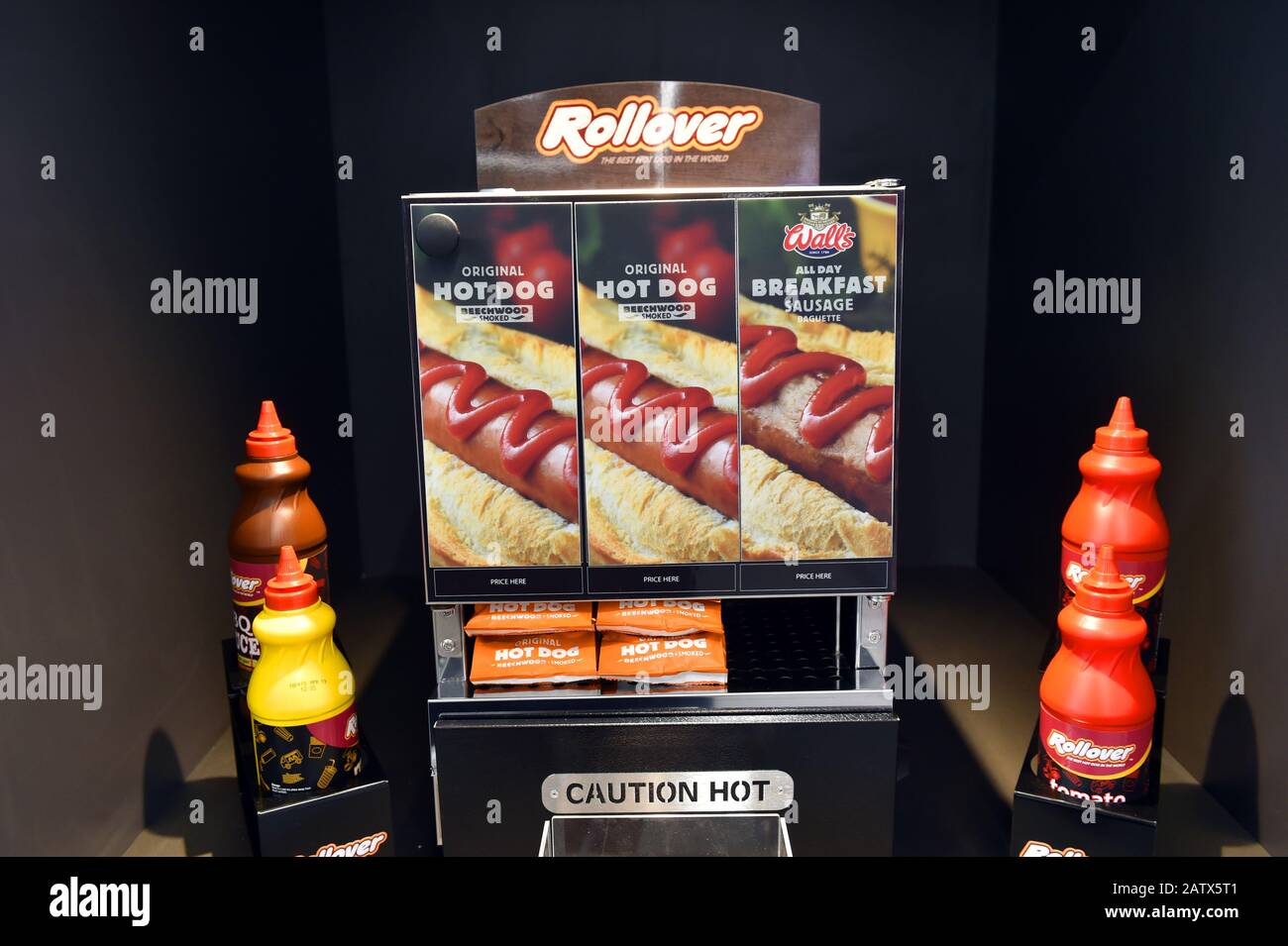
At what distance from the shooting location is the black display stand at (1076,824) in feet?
6.25

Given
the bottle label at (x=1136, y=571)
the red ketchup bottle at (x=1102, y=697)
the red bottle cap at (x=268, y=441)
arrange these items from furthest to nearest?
the red bottle cap at (x=268, y=441) → the bottle label at (x=1136, y=571) → the red ketchup bottle at (x=1102, y=697)

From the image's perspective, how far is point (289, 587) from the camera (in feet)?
6.52

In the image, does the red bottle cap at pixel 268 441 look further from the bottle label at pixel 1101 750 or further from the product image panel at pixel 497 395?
the bottle label at pixel 1101 750

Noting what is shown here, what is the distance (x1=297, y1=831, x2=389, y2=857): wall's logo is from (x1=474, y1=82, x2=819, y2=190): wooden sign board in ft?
4.45

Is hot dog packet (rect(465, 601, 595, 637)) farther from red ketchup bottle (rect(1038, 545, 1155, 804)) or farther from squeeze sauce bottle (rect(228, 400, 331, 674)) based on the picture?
red ketchup bottle (rect(1038, 545, 1155, 804))

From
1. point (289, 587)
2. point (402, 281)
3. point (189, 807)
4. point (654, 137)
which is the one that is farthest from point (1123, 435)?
point (402, 281)

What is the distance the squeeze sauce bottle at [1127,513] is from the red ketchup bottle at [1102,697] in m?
0.15

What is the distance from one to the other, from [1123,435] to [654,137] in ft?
3.65

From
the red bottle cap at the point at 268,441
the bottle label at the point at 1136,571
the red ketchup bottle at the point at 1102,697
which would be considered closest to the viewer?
the red ketchup bottle at the point at 1102,697

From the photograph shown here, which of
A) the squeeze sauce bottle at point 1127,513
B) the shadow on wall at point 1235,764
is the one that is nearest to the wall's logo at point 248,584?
the squeeze sauce bottle at point 1127,513

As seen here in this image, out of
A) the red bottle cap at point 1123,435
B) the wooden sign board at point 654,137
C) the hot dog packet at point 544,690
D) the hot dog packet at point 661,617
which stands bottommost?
the hot dog packet at point 544,690

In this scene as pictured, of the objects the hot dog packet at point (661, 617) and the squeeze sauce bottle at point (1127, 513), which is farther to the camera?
the hot dog packet at point (661, 617)

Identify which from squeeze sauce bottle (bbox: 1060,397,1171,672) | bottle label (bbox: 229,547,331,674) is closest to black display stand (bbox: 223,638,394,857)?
bottle label (bbox: 229,547,331,674)

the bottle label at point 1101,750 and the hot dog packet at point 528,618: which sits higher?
the hot dog packet at point 528,618
